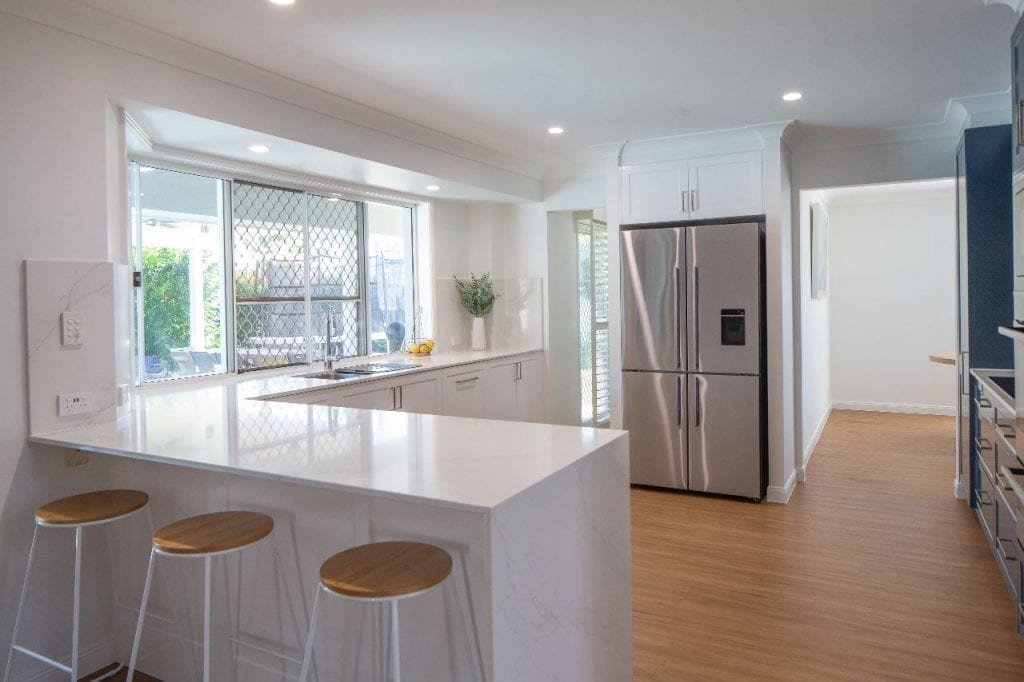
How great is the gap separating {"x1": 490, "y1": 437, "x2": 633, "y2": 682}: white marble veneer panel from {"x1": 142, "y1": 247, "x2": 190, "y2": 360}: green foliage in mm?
2718

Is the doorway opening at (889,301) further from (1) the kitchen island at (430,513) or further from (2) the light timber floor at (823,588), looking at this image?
(1) the kitchen island at (430,513)

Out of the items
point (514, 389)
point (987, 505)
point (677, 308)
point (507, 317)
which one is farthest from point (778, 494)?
point (507, 317)

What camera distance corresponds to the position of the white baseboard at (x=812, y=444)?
207 inches

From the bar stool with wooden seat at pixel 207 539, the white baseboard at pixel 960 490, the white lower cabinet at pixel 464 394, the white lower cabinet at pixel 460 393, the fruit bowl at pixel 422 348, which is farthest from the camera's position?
the fruit bowl at pixel 422 348

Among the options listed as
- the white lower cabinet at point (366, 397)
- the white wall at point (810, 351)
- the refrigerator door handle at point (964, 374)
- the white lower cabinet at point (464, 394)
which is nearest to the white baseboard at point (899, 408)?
the white wall at point (810, 351)

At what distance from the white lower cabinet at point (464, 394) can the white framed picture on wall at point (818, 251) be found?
3080 mm

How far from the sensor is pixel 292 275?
4.64 m

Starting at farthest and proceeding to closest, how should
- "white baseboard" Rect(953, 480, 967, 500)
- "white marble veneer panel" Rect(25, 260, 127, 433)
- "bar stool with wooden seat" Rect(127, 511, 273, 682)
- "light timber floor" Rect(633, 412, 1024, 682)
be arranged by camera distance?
"white baseboard" Rect(953, 480, 967, 500) < "light timber floor" Rect(633, 412, 1024, 682) < "white marble veneer panel" Rect(25, 260, 127, 433) < "bar stool with wooden seat" Rect(127, 511, 273, 682)

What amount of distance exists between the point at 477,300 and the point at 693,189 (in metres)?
2.01

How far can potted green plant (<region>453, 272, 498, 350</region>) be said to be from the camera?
19.7ft

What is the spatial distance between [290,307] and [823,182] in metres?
3.71

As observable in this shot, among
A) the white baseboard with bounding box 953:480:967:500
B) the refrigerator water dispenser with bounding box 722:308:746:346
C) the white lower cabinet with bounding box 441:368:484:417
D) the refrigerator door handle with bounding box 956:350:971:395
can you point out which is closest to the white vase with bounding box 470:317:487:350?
the white lower cabinet with bounding box 441:368:484:417

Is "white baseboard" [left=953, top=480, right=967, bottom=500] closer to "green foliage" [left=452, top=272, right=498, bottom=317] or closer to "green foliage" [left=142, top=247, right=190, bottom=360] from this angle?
"green foliage" [left=452, top=272, right=498, bottom=317]

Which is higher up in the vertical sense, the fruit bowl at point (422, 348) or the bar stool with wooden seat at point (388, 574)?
the fruit bowl at point (422, 348)
